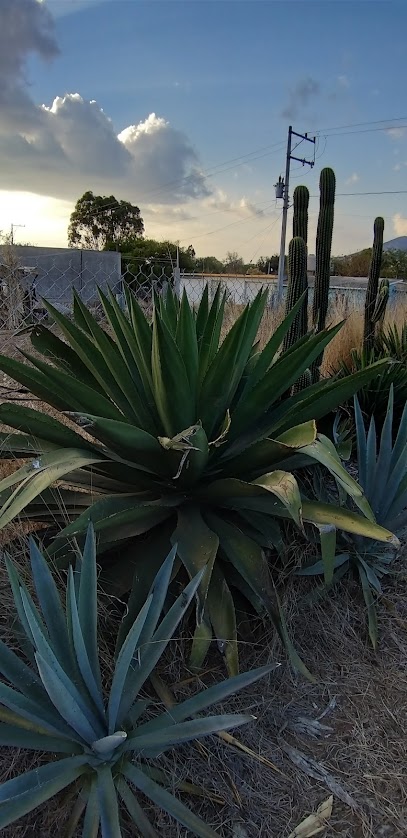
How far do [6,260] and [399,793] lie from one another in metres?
5.14

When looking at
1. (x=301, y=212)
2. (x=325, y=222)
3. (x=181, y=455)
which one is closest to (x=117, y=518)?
(x=181, y=455)

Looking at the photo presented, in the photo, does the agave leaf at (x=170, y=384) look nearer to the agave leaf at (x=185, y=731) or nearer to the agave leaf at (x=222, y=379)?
the agave leaf at (x=222, y=379)

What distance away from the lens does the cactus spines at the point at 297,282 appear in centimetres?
428

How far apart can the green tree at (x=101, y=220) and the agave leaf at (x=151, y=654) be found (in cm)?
4852

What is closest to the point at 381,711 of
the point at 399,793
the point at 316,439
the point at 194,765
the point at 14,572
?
the point at 399,793

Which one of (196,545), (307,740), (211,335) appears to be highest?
(211,335)

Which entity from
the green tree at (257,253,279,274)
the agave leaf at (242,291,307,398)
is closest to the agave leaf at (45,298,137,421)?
the agave leaf at (242,291,307,398)

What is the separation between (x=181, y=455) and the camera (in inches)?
83.0

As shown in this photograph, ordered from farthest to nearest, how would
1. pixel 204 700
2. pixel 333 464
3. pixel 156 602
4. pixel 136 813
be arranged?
pixel 333 464
pixel 156 602
pixel 204 700
pixel 136 813

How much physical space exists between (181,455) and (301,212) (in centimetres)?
356

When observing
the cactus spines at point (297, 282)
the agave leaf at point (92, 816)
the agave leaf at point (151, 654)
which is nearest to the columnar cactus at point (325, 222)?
the cactus spines at point (297, 282)

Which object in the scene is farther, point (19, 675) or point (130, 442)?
point (130, 442)

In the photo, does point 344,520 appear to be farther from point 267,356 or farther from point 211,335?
point 211,335

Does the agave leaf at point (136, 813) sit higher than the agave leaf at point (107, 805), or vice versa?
the agave leaf at point (107, 805)
